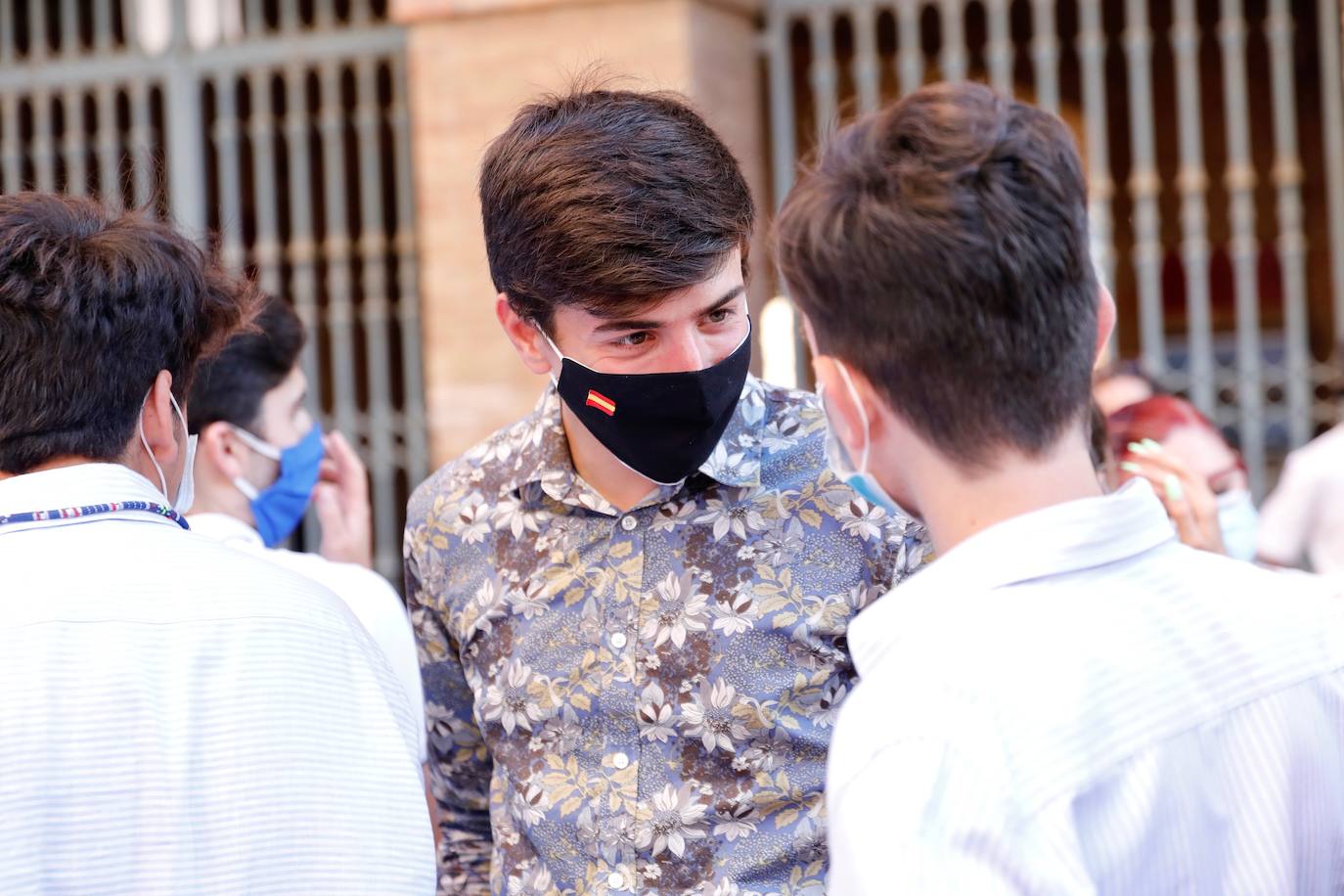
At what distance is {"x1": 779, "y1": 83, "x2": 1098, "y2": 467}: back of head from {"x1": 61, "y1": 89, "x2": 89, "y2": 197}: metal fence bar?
6123 millimetres

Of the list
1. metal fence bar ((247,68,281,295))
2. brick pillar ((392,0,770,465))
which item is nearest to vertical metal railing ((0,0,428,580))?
metal fence bar ((247,68,281,295))

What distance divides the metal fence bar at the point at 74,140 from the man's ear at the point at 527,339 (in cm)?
510

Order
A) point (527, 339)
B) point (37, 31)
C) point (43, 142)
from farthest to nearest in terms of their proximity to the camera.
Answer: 1. point (43, 142)
2. point (37, 31)
3. point (527, 339)

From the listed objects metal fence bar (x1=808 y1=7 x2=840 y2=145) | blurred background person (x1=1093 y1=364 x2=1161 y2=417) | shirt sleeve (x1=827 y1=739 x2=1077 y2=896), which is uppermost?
metal fence bar (x1=808 y1=7 x2=840 y2=145)

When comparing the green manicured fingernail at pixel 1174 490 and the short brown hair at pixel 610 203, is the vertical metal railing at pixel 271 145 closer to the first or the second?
the green manicured fingernail at pixel 1174 490

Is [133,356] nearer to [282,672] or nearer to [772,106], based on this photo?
[282,672]

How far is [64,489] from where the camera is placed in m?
1.61

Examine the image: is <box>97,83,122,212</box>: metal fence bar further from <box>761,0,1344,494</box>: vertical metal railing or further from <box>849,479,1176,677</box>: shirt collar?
<box>849,479,1176,677</box>: shirt collar

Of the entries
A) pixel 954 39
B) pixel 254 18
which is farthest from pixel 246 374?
pixel 254 18

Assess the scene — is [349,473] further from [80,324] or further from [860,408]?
[860,408]

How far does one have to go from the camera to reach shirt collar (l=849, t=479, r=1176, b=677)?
4.17ft

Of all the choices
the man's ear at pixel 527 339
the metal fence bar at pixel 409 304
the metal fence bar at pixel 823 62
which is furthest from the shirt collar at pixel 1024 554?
the metal fence bar at pixel 409 304

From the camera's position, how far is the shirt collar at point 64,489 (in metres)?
1.60

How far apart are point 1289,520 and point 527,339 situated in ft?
9.89
